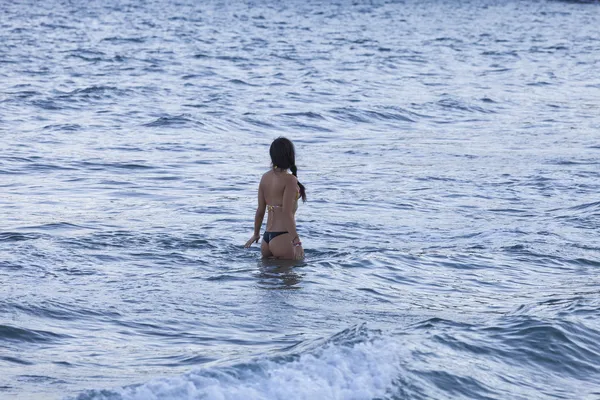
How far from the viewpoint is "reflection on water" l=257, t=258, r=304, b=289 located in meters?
9.16

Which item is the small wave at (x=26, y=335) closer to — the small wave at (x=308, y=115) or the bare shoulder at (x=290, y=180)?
the bare shoulder at (x=290, y=180)

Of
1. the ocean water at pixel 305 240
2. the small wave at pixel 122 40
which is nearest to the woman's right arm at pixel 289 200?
the ocean water at pixel 305 240

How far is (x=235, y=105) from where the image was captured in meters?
24.8

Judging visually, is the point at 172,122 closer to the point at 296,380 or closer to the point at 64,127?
the point at 64,127

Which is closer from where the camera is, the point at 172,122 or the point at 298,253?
the point at 298,253

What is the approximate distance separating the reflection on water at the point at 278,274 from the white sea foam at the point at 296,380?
7.17 feet

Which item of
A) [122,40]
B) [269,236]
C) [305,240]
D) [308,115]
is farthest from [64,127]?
[122,40]

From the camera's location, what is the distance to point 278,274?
9.53 m

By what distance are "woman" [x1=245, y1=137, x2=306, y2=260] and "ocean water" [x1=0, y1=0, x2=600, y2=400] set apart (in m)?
0.19

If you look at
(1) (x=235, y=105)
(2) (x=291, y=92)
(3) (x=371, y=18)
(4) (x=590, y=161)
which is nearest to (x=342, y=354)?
(4) (x=590, y=161)

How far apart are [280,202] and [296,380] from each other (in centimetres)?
336

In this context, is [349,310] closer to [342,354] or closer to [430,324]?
[430,324]

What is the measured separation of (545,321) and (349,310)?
62.0 inches

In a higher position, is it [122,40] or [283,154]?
[283,154]
